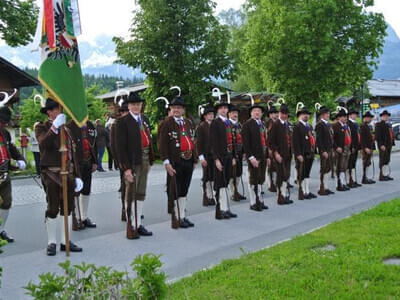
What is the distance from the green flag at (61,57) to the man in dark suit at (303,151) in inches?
242

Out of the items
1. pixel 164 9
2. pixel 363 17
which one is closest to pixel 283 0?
pixel 363 17

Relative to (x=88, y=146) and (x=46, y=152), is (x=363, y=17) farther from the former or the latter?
(x=46, y=152)

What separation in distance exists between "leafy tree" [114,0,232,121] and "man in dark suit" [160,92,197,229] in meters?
14.7

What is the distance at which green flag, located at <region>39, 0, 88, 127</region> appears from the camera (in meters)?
5.60

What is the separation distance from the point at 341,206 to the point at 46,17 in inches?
273

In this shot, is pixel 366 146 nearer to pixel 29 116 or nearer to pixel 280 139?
pixel 280 139

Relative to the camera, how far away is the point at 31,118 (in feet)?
116

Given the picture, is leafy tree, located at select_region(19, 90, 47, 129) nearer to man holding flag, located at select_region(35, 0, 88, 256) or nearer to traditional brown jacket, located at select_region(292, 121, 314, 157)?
traditional brown jacket, located at select_region(292, 121, 314, 157)

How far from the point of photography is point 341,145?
1220 cm

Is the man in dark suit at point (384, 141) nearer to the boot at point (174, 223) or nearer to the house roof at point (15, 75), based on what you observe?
the boot at point (174, 223)

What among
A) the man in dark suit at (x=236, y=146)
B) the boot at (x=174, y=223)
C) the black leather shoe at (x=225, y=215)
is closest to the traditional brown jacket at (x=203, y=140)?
the man in dark suit at (x=236, y=146)

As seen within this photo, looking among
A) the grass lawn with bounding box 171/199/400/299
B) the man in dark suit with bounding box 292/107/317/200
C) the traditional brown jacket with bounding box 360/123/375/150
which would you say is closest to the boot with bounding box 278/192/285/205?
the man in dark suit with bounding box 292/107/317/200

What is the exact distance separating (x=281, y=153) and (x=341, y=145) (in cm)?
261

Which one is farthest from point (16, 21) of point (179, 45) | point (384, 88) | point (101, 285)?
point (384, 88)
